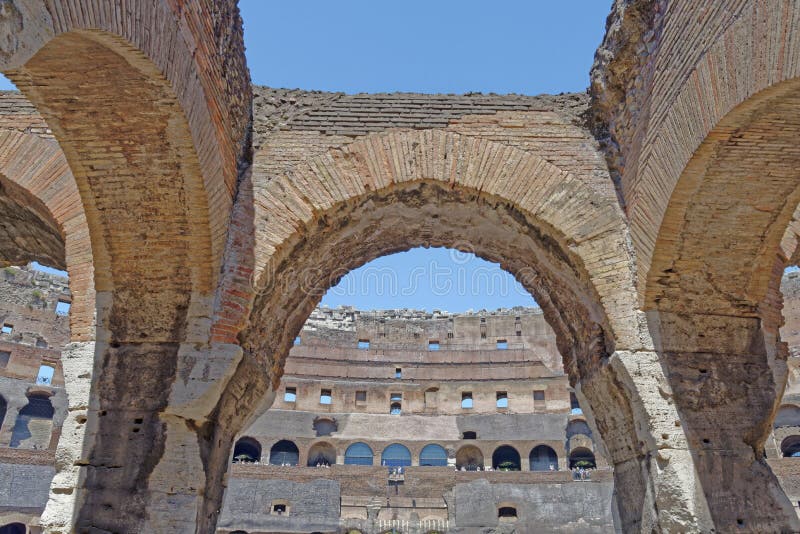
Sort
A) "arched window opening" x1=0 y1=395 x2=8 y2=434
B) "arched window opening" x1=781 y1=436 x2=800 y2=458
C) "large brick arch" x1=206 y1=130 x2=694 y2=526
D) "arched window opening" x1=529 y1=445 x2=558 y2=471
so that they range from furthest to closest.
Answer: "arched window opening" x1=529 y1=445 x2=558 y2=471 < "arched window opening" x1=781 y1=436 x2=800 y2=458 < "arched window opening" x1=0 y1=395 x2=8 y2=434 < "large brick arch" x1=206 y1=130 x2=694 y2=526

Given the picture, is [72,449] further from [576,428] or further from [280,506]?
[576,428]

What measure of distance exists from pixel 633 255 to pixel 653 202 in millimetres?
500

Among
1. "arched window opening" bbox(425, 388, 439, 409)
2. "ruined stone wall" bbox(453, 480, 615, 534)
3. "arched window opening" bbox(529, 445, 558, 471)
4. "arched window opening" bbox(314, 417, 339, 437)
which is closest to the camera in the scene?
"ruined stone wall" bbox(453, 480, 615, 534)

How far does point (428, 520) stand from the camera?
1975 cm

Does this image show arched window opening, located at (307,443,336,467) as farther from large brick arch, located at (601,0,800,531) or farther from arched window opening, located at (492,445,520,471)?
large brick arch, located at (601,0,800,531)

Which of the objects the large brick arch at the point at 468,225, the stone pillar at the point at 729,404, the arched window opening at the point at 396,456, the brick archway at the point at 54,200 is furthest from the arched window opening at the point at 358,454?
the stone pillar at the point at 729,404

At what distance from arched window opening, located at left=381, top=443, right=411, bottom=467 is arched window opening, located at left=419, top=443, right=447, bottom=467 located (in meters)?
0.59

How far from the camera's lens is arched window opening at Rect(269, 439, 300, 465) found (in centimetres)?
2636

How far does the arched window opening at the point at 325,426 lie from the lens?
27625 millimetres

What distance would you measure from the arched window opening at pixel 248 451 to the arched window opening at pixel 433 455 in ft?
22.3

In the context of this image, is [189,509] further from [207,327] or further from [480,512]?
[480,512]

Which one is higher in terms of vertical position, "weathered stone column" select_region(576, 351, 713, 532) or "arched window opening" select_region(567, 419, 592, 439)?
"arched window opening" select_region(567, 419, 592, 439)

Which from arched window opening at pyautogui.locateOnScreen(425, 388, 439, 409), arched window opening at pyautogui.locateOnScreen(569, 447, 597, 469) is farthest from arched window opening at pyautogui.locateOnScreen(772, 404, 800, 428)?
arched window opening at pyautogui.locateOnScreen(425, 388, 439, 409)

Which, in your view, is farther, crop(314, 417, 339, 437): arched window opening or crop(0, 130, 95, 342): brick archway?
crop(314, 417, 339, 437): arched window opening
